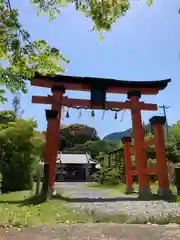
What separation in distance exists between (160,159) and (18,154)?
758 centimetres

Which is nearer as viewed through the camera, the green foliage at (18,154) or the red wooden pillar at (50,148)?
the red wooden pillar at (50,148)

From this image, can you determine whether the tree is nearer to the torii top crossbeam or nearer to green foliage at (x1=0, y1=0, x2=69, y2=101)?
green foliage at (x1=0, y1=0, x2=69, y2=101)

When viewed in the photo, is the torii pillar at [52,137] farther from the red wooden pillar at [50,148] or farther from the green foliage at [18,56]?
the green foliage at [18,56]

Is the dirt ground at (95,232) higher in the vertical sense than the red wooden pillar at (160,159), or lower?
lower

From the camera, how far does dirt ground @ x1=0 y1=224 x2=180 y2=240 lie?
4262 millimetres

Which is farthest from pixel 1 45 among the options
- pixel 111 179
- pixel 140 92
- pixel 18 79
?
pixel 111 179

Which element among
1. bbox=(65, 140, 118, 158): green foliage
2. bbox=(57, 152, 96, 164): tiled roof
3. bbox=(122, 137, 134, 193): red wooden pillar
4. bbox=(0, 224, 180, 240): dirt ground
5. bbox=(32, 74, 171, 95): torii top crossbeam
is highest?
bbox=(65, 140, 118, 158): green foliage

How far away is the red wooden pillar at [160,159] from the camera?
10.5 meters

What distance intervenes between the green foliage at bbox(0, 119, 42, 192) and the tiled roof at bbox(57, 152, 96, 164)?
57.9 ft

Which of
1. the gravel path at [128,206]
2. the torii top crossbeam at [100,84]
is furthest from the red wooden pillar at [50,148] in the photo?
the torii top crossbeam at [100,84]

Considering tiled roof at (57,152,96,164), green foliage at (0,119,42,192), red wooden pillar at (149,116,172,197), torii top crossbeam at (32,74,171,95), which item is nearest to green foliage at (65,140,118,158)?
tiled roof at (57,152,96,164)

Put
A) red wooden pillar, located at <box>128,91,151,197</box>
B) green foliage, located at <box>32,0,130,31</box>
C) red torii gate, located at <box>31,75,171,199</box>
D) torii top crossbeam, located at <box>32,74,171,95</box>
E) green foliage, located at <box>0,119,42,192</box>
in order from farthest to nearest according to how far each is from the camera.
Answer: green foliage, located at <box>0,119,42,192</box>, torii top crossbeam, located at <box>32,74,171,95</box>, red wooden pillar, located at <box>128,91,151,197</box>, red torii gate, located at <box>31,75,171,199</box>, green foliage, located at <box>32,0,130,31</box>

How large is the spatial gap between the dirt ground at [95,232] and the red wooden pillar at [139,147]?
5691 mm

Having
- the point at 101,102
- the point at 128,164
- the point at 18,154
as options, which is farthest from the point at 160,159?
the point at 18,154
